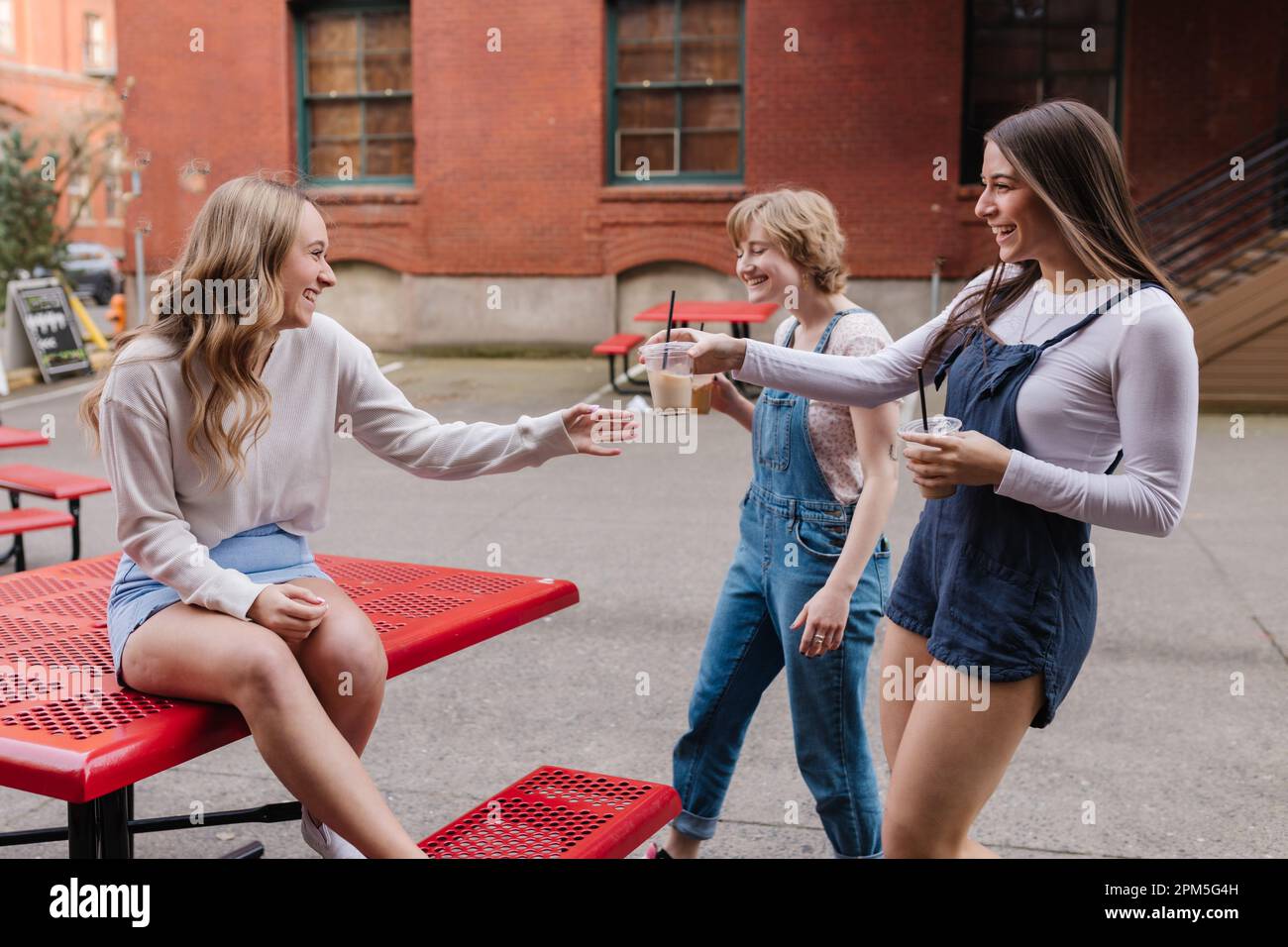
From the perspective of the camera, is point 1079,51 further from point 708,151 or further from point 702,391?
point 702,391

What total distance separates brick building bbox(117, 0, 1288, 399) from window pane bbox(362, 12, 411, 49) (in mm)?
27

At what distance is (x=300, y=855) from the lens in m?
3.96

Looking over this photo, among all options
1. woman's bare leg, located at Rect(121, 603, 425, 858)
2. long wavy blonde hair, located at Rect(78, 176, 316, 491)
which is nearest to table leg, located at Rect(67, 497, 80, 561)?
long wavy blonde hair, located at Rect(78, 176, 316, 491)

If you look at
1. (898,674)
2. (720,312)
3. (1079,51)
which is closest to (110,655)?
(898,674)

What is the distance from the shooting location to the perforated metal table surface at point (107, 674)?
2.37 meters

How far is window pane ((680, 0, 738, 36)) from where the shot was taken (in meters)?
17.0

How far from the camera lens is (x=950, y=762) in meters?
2.54

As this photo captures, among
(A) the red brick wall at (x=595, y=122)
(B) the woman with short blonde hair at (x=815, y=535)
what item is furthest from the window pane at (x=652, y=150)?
(B) the woman with short blonde hair at (x=815, y=535)

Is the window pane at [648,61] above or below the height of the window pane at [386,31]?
below

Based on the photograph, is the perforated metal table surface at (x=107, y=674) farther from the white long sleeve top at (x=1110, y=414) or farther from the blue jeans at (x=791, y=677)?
the white long sleeve top at (x=1110, y=414)

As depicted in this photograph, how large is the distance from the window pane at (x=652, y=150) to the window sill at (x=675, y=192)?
1.14 ft

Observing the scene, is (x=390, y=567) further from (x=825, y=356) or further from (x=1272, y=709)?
(x=1272, y=709)

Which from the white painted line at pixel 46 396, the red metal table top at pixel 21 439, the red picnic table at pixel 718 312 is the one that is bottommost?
the white painted line at pixel 46 396

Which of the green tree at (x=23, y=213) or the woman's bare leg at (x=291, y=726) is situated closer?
the woman's bare leg at (x=291, y=726)
